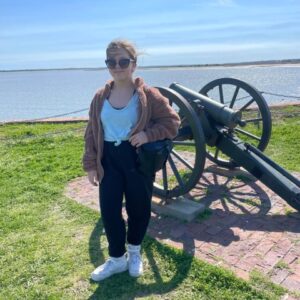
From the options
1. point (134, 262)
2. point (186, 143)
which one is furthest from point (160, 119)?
point (186, 143)

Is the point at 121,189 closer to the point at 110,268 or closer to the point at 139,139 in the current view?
the point at 139,139

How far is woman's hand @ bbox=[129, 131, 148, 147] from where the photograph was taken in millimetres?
2926

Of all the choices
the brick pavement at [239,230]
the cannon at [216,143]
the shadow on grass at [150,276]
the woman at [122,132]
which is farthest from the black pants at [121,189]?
the cannon at [216,143]

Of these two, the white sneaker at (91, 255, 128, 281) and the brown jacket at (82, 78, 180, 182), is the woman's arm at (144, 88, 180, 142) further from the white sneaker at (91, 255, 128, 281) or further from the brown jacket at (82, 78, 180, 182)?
the white sneaker at (91, 255, 128, 281)

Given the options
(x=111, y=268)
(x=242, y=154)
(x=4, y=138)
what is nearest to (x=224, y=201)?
(x=242, y=154)

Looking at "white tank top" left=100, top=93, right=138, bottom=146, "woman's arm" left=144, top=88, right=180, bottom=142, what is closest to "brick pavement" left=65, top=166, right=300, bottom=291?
"woman's arm" left=144, top=88, right=180, bottom=142

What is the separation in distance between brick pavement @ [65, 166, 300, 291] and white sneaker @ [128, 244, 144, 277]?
19.4 inches

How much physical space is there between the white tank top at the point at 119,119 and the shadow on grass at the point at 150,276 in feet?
3.60

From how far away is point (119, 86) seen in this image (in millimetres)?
2996

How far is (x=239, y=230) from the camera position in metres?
3.99

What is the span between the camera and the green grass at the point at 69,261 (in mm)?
3113

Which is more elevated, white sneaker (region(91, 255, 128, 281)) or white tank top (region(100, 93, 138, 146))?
white tank top (region(100, 93, 138, 146))

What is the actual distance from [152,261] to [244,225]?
3.56 feet

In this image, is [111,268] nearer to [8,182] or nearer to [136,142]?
[136,142]
